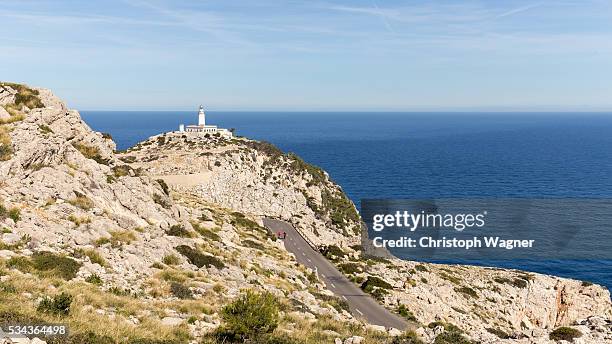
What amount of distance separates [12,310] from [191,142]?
8532 centimetres

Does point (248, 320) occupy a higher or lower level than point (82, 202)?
lower

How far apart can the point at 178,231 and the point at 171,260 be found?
6.02m

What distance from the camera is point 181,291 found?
73.4 feet

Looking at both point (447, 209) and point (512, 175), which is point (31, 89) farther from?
point (512, 175)

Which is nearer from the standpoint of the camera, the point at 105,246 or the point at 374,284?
the point at 105,246

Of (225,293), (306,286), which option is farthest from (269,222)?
(225,293)

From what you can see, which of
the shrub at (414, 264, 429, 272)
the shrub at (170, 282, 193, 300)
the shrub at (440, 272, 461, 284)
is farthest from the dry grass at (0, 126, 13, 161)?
the shrub at (440, 272, 461, 284)

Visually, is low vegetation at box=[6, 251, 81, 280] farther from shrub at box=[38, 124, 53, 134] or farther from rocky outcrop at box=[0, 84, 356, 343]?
shrub at box=[38, 124, 53, 134]

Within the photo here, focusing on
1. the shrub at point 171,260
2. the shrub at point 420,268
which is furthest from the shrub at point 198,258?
the shrub at point 420,268

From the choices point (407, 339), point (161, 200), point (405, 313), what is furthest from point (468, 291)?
point (161, 200)

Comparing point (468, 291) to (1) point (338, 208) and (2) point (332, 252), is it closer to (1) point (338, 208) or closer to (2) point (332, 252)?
(2) point (332, 252)

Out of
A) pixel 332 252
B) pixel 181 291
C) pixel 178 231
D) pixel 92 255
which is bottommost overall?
pixel 332 252

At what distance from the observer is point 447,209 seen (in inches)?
4033

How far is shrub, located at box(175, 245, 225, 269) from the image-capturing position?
94.0 feet
